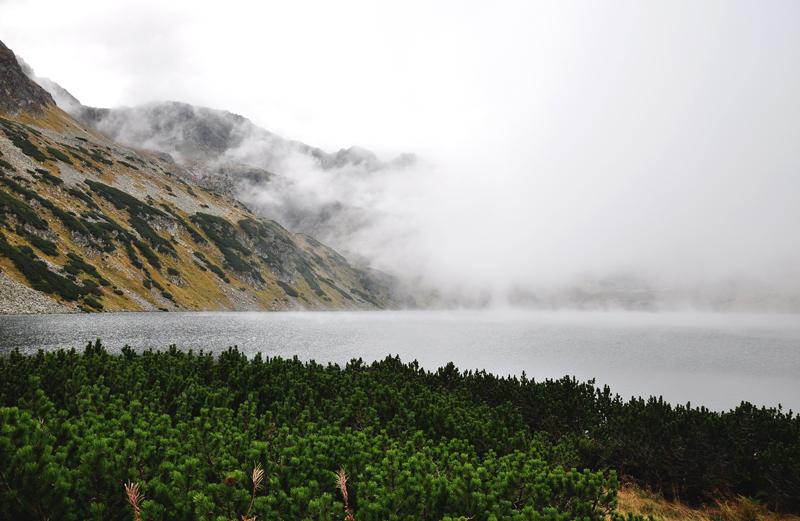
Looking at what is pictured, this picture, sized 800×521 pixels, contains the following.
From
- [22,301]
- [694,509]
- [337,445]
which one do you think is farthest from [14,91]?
[694,509]

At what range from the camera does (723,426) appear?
1062cm

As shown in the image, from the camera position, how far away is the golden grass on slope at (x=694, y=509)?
8.66 meters

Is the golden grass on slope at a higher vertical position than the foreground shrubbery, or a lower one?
lower

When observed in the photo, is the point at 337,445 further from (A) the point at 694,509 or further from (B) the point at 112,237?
(B) the point at 112,237

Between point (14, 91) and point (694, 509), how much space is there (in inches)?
7669

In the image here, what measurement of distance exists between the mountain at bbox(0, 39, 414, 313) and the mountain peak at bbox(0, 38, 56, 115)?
38 centimetres

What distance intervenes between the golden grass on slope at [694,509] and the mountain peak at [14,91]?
600 ft

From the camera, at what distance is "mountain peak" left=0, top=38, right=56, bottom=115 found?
12631cm

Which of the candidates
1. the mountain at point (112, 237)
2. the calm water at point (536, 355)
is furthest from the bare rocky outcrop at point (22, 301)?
the calm water at point (536, 355)

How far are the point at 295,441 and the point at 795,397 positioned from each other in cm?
4183

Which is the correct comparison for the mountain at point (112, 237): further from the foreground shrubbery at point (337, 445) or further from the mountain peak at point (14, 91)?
the foreground shrubbery at point (337, 445)

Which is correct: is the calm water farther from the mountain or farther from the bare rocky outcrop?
the mountain

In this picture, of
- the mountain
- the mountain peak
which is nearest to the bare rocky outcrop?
the mountain

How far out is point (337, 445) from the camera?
6.18 metres
